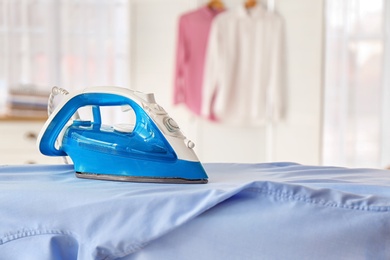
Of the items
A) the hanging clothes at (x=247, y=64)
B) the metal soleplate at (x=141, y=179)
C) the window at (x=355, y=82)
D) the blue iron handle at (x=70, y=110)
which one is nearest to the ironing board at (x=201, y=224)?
the metal soleplate at (x=141, y=179)

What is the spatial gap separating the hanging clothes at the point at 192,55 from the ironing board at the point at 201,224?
2.59m

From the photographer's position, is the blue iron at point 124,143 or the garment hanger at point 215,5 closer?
the blue iron at point 124,143

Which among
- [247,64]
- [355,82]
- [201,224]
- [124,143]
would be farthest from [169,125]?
[355,82]

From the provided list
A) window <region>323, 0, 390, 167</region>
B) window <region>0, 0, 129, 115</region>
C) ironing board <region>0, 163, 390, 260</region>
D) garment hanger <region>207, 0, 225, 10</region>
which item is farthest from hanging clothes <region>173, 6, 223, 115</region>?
ironing board <region>0, 163, 390, 260</region>

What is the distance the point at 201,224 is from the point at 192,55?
2.69 m

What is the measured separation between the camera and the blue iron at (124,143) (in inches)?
32.8

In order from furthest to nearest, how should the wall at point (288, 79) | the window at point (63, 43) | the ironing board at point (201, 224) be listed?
the window at point (63, 43), the wall at point (288, 79), the ironing board at point (201, 224)

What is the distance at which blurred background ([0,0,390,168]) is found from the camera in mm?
3229

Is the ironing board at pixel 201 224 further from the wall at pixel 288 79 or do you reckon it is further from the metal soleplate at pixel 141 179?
the wall at pixel 288 79

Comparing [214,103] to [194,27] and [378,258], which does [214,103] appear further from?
[378,258]

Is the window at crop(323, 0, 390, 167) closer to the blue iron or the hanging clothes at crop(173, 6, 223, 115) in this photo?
the hanging clothes at crop(173, 6, 223, 115)

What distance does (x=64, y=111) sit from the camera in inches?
36.5

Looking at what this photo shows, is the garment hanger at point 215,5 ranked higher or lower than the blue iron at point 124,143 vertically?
higher

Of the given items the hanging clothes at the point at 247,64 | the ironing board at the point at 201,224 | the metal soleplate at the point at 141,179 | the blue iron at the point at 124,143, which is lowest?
the ironing board at the point at 201,224
